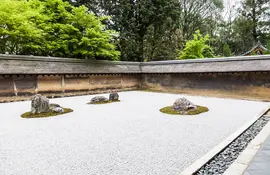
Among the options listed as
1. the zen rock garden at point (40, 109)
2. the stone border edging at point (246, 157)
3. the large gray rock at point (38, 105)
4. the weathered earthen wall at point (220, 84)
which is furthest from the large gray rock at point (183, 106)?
the weathered earthen wall at point (220, 84)

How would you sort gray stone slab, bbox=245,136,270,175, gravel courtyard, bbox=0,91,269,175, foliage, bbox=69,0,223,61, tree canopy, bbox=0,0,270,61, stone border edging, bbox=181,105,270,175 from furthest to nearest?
foliage, bbox=69,0,223,61, tree canopy, bbox=0,0,270,61, gravel courtyard, bbox=0,91,269,175, stone border edging, bbox=181,105,270,175, gray stone slab, bbox=245,136,270,175

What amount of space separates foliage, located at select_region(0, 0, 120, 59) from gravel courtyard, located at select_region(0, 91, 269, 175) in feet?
18.2

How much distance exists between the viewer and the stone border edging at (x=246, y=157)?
238cm

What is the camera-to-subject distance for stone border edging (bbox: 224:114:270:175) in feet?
7.80

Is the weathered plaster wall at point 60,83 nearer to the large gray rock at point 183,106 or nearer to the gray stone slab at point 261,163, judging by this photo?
the large gray rock at point 183,106

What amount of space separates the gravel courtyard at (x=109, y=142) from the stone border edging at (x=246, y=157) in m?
0.57

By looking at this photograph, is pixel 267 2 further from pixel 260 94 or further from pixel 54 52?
pixel 54 52

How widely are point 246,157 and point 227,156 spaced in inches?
11.3

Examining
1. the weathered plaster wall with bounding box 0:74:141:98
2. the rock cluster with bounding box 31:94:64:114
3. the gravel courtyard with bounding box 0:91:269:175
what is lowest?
the gravel courtyard with bounding box 0:91:269:175

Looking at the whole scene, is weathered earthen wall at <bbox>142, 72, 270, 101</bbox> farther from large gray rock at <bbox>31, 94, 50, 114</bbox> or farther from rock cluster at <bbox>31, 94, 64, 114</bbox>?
large gray rock at <bbox>31, 94, 50, 114</bbox>

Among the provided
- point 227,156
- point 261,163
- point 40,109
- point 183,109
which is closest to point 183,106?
point 183,109

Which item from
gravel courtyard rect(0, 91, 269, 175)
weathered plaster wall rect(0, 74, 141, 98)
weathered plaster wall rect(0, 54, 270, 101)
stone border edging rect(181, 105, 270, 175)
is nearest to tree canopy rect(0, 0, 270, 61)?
weathered plaster wall rect(0, 54, 270, 101)

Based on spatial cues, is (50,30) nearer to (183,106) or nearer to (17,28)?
(17,28)

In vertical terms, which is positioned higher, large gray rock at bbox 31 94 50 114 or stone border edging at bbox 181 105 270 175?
large gray rock at bbox 31 94 50 114
